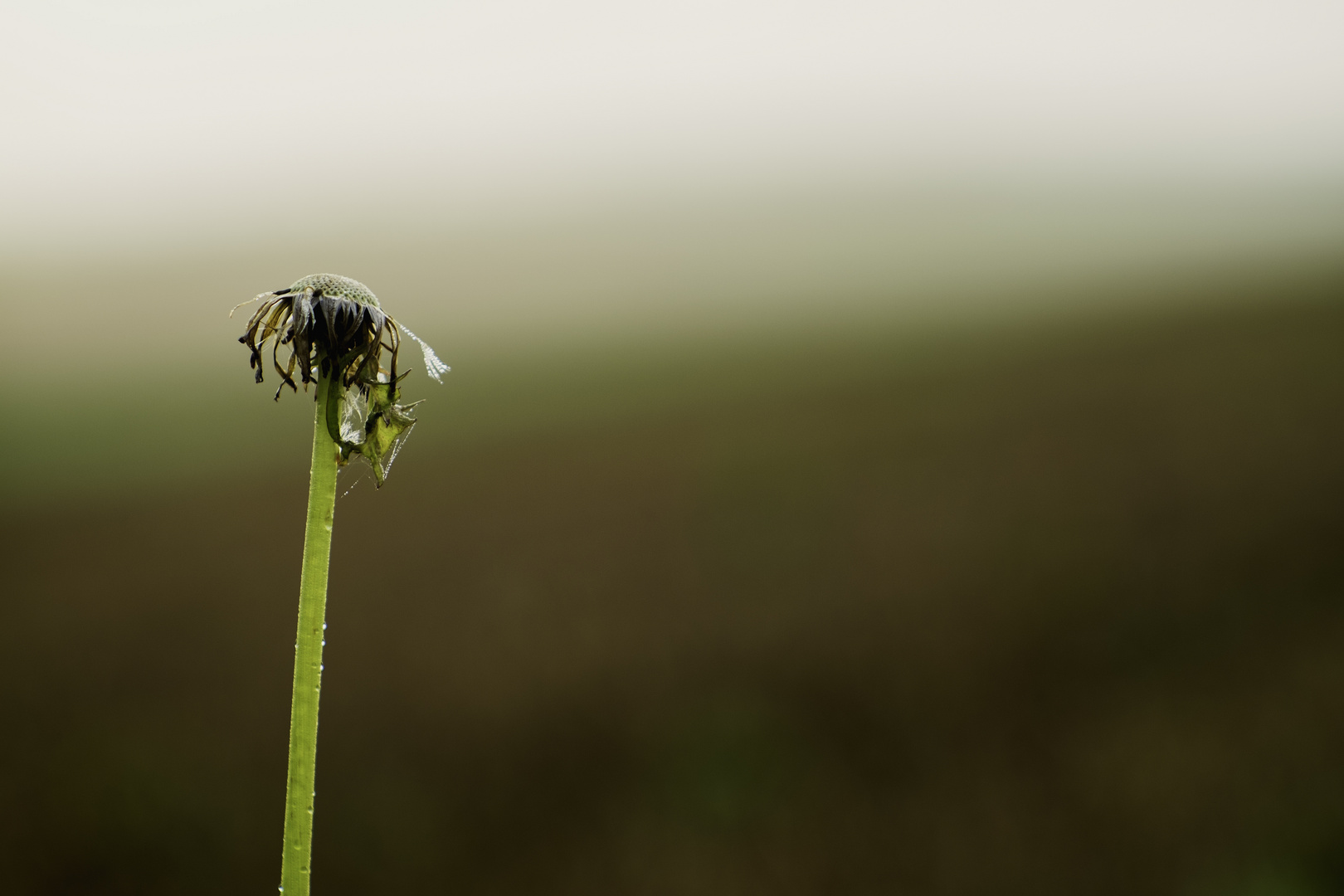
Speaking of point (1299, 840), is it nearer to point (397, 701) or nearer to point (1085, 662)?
point (1085, 662)

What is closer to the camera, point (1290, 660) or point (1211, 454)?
point (1290, 660)

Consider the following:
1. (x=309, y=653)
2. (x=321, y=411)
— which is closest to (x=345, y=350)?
(x=321, y=411)

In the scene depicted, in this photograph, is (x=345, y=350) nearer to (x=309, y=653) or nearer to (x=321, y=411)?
(x=321, y=411)

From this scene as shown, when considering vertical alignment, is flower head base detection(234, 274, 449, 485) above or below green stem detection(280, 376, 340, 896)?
above

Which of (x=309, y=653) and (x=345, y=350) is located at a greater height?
(x=345, y=350)

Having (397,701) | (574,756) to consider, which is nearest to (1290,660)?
(574,756)
